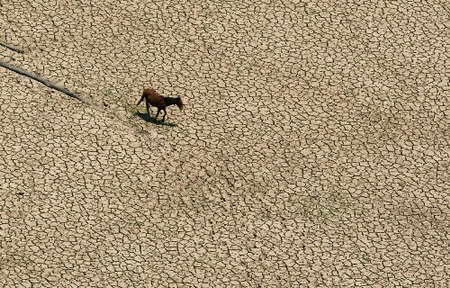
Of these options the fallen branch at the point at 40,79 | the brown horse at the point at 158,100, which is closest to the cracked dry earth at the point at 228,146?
the fallen branch at the point at 40,79

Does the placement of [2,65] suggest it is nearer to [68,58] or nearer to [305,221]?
[68,58]

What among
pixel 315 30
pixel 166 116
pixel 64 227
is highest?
pixel 315 30

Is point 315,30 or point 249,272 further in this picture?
point 315,30

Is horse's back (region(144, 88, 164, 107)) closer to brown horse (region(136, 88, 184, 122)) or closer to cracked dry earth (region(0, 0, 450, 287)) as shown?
brown horse (region(136, 88, 184, 122))

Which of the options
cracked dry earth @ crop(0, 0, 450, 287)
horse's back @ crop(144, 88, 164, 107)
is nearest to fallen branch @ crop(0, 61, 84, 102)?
cracked dry earth @ crop(0, 0, 450, 287)

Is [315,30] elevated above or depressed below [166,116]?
above

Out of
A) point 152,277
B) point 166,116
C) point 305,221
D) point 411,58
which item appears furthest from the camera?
point 411,58

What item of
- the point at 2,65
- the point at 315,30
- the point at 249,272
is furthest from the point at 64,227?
the point at 315,30

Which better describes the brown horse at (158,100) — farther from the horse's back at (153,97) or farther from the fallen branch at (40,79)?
the fallen branch at (40,79)
